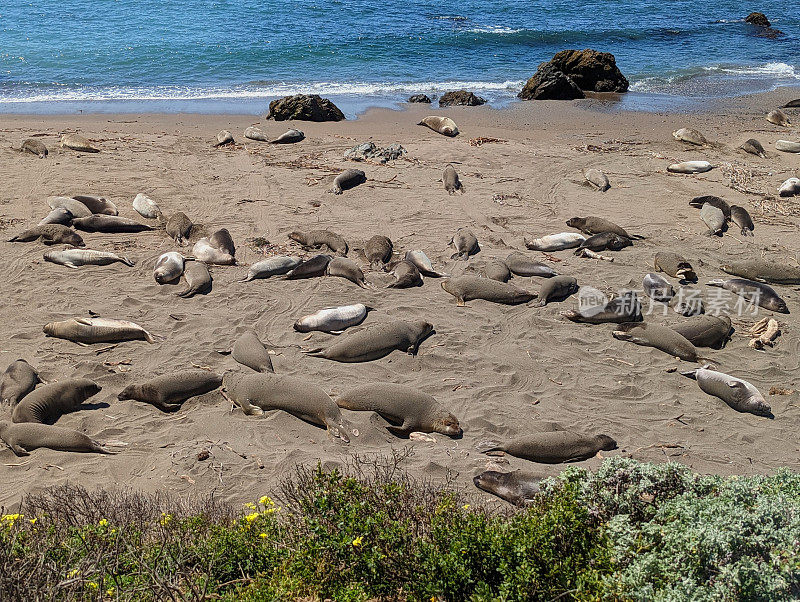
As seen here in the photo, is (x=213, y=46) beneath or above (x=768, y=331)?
above

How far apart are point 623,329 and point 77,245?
7442mm

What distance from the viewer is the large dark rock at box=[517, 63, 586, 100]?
61.3ft

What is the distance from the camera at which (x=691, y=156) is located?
44.2ft

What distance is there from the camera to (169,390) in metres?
6.48

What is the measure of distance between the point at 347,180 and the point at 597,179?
447 cm

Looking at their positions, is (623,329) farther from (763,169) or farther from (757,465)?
(763,169)

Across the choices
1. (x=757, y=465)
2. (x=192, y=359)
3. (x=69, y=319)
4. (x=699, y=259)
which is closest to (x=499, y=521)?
(x=757, y=465)

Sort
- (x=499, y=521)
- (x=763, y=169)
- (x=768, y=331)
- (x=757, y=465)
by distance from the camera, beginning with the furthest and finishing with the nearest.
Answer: (x=763, y=169) < (x=768, y=331) < (x=757, y=465) < (x=499, y=521)

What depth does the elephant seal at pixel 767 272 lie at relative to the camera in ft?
Answer: 29.0

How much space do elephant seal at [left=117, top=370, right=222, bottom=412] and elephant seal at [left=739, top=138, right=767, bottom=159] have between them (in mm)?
12031

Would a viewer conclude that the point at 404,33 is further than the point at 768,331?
Yes

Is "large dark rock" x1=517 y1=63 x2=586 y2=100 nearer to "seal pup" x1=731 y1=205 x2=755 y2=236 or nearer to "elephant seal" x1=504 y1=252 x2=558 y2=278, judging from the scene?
"seal pup" x1=731 y1=205 x2=755 y2=236

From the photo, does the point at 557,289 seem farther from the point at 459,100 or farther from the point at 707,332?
the point at 459,100

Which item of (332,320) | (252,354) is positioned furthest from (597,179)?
(252,354)
